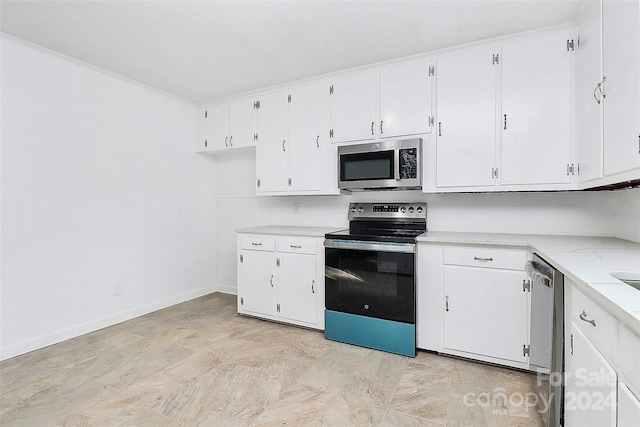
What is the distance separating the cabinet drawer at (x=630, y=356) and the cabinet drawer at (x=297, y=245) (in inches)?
86.2

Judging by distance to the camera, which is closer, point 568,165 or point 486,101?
point 568,165

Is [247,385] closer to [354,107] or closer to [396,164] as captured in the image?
[396,164]

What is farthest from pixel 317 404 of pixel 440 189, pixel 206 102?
pixel 206 102

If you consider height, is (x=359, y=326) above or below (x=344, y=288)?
below

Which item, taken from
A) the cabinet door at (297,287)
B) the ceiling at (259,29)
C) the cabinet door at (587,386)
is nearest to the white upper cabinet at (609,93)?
the ceiling at (259,29)

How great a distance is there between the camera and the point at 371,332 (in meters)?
2.55

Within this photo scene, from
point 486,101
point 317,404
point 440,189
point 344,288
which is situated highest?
point 486,101

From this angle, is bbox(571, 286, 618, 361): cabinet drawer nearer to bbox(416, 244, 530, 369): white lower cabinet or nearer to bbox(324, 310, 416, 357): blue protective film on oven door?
bbox(416, 244, 530, 369): white lower cabinet

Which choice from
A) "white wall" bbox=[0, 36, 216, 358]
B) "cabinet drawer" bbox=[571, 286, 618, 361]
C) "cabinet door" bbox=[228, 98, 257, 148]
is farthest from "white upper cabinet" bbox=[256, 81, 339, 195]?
"cabinet drawer" bbox=[571, 286, 618, 361]

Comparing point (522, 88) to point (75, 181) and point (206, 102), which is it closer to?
point (206, 102)

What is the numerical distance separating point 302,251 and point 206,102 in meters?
2.35

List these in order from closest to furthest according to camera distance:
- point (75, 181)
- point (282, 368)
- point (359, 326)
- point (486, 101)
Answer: point (282, 368), point (486, 101), point (359, 326), point (75, 181)

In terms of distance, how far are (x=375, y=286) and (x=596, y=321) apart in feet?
5.11

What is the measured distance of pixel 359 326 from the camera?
2.60 meters
